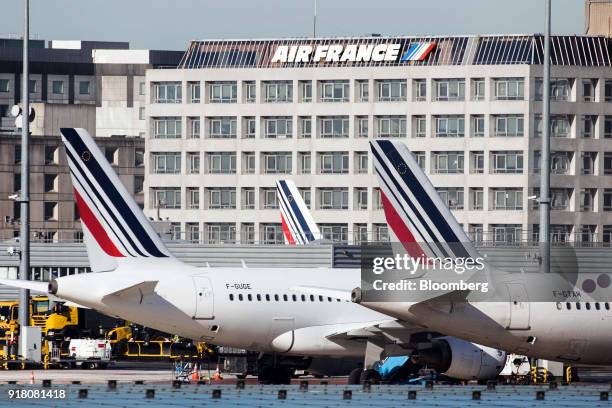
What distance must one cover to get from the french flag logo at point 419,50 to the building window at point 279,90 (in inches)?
444

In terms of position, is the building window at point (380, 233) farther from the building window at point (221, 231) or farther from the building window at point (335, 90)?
the building window at point (221, 231)

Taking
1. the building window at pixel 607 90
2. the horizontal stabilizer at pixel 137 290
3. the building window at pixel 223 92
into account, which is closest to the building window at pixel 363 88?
the building window at pixel 223 92

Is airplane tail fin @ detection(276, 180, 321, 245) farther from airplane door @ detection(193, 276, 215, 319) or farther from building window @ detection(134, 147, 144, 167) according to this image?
building window @ detection(134, 147, 144, 167)

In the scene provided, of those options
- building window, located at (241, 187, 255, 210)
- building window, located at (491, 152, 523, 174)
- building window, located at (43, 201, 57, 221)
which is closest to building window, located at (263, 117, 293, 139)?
building window, located at (241, 187, 255, 210)

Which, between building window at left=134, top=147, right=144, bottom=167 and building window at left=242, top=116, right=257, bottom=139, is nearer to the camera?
building window at left=242, top=116, right=257, bottom=139

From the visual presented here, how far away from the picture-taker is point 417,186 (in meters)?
63.1

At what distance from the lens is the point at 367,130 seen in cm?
14838

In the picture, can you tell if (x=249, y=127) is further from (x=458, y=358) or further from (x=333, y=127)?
(x=458, y=358)

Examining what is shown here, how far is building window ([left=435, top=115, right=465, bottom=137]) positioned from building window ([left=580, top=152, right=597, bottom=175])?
10694mm

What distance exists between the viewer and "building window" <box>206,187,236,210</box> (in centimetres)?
15438

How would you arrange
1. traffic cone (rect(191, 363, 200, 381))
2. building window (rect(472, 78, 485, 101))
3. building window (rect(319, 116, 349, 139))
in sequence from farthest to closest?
building window (rect(319, 116, 349, 139)), building window (rect(472, 78, 485, 101)), traffic cone (rect(191, 363, 200, 381))

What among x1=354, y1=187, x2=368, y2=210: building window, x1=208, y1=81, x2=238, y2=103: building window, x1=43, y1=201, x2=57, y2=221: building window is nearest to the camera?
x1=354, y1=187, x2=368, y2=210: building window

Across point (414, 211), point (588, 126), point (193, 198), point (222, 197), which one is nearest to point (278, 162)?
point (222, 197)

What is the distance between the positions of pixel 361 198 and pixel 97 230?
276 ft
